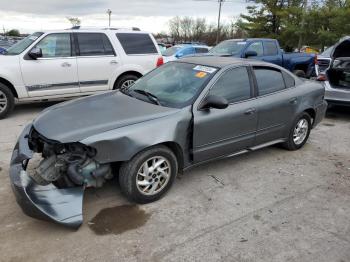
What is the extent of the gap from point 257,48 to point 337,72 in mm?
3303

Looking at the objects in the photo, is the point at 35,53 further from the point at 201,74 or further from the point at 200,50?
the point at 200,50

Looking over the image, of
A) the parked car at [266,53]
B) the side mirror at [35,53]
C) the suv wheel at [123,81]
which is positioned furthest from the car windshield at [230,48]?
the side mirror at [35,53]

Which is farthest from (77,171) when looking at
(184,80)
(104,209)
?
(184,80)

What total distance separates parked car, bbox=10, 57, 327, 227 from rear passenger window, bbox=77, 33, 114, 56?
11.0 ft

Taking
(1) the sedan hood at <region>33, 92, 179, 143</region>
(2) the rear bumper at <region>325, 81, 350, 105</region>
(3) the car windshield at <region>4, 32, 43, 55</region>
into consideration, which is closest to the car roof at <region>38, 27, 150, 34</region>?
(3) the car windshield at <region>4, 32, 43, 55</region>

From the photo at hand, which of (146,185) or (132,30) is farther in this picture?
(132,30)

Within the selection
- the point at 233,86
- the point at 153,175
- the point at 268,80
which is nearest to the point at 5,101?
the point at 153,175

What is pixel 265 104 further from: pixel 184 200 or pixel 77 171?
pixel 77 171

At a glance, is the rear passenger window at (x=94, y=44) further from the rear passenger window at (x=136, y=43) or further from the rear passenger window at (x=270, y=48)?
the rear passenger window at (x=270, y=48)

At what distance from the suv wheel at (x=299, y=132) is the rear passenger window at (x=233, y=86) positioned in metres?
1.25

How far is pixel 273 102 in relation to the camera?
4738 mm

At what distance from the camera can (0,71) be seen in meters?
6.72

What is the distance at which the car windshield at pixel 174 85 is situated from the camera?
404cm

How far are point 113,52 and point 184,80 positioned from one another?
4150 millimetres
